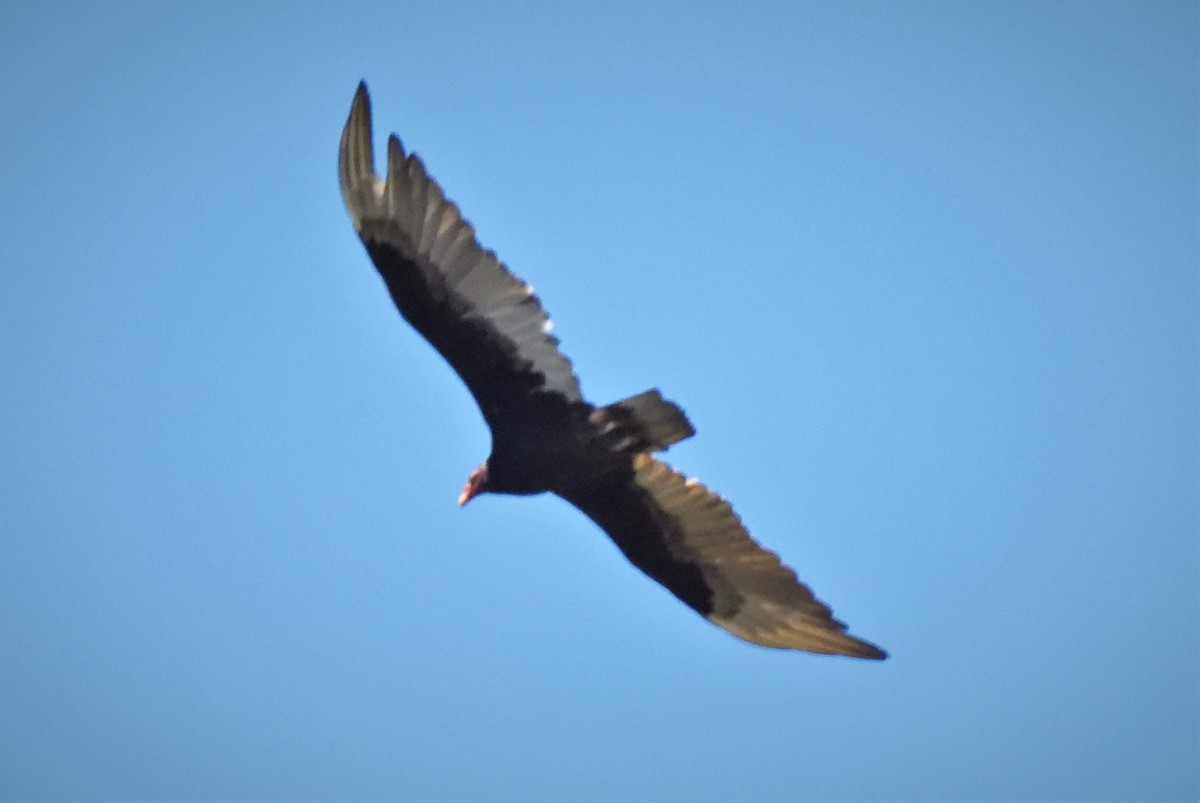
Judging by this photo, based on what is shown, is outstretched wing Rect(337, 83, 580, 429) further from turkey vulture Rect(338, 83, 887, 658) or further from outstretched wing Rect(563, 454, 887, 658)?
outstretched wing Rect(563, 454, 887, 658)

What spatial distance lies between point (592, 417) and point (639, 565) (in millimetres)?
1282

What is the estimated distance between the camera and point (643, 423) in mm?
6176

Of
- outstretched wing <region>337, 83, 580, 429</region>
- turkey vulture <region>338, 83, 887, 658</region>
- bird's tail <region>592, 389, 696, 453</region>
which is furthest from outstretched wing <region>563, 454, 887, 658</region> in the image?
outstretched wing <region>337, 83, 580, 429</region>

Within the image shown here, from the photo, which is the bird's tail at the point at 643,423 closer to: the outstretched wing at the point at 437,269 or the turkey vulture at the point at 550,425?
the turkey vulture at the point at 550,425

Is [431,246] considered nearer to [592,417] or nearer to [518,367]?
[518,367]

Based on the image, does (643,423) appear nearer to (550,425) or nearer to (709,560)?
(550,425)

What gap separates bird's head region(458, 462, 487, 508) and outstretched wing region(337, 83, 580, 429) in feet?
2.55

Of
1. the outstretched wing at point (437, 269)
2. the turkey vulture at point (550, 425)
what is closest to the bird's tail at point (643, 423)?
the turkey vulture at point (550, 425)

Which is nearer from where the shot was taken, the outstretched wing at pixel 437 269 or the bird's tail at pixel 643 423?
the outstretched wing at pixel 437 269

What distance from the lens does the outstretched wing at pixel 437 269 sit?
19.1 ft

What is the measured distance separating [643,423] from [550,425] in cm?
54

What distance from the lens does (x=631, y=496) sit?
689 cm

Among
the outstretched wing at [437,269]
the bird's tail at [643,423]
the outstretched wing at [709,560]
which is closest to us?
the outstretched wing at [437,269]

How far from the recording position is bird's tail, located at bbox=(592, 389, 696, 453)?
19.9 ft
